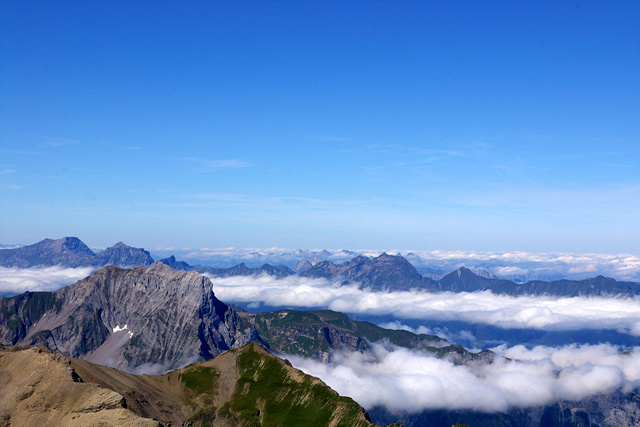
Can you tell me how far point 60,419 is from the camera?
172375 mm

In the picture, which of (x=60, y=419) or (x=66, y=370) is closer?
(x=60, y=419)

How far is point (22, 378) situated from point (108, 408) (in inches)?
2108

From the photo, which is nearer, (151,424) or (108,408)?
(151,424)

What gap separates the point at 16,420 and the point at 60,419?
20732 mm

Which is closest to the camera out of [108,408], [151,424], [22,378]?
[151,424]

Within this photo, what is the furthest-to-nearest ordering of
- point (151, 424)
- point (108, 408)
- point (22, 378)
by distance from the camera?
1. point (22, 378)
2. point (108, 408)
3. point (151, 424)

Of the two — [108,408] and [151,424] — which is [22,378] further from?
[151,424]

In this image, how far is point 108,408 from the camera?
17000 centimetres

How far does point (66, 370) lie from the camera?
200 m

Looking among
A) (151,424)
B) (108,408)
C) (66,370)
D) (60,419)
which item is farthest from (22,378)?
(151,424)

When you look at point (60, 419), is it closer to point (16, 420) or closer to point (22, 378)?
point (16, 420)

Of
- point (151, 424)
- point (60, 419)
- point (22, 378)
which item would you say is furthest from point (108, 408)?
point (22, 378)

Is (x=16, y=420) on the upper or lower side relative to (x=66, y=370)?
lower

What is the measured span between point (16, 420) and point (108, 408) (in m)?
39.0
